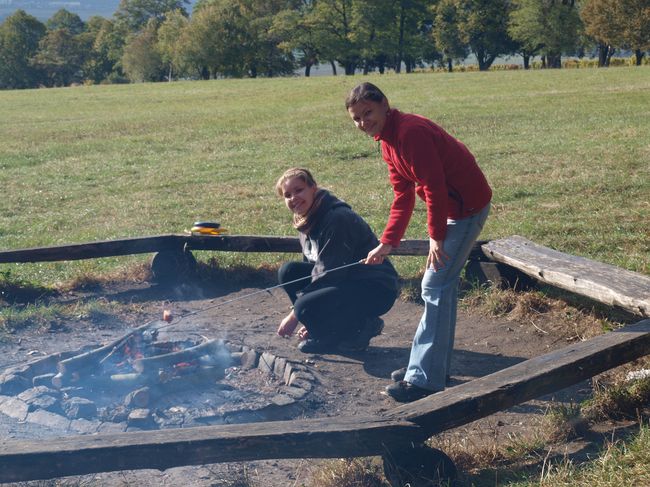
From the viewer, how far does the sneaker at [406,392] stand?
4.71 meters

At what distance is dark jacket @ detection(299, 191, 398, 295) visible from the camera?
545 centimetres

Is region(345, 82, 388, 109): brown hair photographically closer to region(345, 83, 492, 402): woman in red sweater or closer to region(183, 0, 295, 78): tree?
region(345, 83, 492, 402): woman in red sweater

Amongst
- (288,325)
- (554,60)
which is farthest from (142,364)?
(554,60)

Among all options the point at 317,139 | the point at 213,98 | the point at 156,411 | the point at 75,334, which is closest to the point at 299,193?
the point at 156,411

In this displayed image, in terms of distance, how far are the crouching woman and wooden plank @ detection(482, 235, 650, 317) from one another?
1.10m

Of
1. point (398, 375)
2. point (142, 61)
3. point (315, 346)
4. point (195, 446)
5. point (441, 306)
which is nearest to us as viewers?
point (195, 446)

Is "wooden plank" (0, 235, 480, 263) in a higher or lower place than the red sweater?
lower

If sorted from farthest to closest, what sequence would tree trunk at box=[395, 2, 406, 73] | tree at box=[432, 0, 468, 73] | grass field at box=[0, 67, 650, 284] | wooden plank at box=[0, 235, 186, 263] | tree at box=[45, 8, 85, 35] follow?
1. tree at box=[45, 8, 85, 35]
2. tree trunk at box=[395, 2, 406, 73]
3. tree at box=[432, 0, 468, 73]
4. grass field at box=[0, 67, 650, 284]
5. wooden plank at box=[0, 235, 186, 263]

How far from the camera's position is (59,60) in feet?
300

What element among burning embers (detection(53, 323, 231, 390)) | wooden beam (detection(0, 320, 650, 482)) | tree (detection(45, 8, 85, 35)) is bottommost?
burning embers (detection(53, 323, 231, 390))

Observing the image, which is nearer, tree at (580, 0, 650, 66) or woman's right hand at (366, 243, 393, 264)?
woman's right hand at (366, 243, 393, 264)

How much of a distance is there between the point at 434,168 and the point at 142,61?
79764 millimetres

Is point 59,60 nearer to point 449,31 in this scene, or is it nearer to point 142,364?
point 449,31

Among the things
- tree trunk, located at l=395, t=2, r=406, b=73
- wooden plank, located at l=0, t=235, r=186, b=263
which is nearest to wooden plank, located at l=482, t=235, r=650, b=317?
wooden plank, located at l=0, t=235, r=186, b=263
